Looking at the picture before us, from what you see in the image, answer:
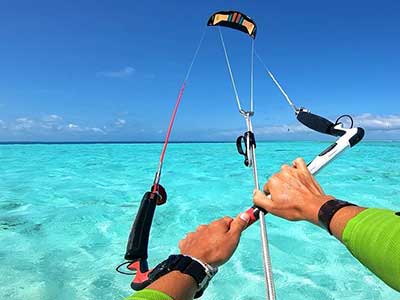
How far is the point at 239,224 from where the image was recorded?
1240mm

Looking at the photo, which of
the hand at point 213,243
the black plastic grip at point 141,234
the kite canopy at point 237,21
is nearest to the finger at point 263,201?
the hand at point 213,243

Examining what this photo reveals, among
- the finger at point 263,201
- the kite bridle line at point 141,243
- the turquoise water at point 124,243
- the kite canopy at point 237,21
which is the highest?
the kite canopy at point 237,21

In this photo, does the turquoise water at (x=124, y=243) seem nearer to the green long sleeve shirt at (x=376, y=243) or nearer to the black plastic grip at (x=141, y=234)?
the black plastic grip at (x=141, y=234)

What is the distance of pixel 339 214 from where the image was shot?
1.01m

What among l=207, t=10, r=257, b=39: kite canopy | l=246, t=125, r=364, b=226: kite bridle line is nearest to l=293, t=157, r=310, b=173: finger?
l=246, t=125, r=364, b=226: kite bridle line

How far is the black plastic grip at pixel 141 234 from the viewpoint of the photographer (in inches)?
55.4

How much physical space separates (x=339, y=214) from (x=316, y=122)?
1.14 m

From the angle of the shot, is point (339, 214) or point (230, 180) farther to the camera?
point (230, 180)

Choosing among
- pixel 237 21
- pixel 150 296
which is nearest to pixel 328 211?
pixel 150 296

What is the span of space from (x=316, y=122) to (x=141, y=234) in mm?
1264

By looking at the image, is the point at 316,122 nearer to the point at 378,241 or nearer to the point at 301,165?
the point at 301,165

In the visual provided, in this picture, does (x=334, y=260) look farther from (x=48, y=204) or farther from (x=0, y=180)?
(x=0, y=180)

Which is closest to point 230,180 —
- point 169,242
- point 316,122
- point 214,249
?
point 169,242

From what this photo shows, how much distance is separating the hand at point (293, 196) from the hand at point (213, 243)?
163mm
